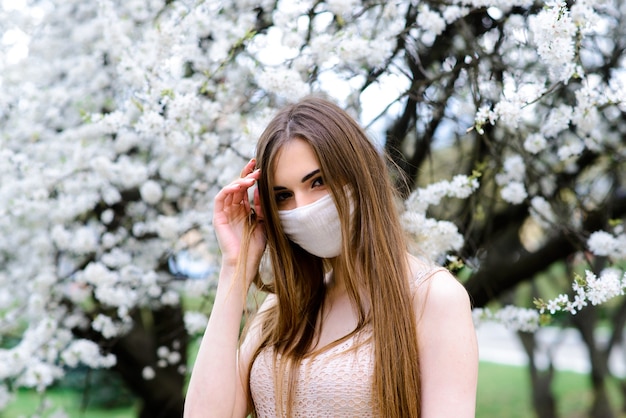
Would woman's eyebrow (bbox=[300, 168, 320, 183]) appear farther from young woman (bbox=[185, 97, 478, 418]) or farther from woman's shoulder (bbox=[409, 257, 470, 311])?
woman's shoulder (bbox=[409, 257, 470, 311])

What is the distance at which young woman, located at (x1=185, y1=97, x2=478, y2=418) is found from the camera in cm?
171

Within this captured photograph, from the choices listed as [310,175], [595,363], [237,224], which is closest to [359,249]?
[310,175]

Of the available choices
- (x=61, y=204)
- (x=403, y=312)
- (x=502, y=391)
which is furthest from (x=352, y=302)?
(x=502, y=391)

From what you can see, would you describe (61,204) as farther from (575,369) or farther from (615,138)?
(575,369)

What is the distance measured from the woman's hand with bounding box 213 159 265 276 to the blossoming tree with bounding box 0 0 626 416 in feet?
1.52

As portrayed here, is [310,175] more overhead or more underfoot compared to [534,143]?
more underfoot

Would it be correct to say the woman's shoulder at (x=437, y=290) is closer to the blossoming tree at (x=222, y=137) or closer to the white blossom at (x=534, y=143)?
the blossoming tree at (x=222, y=137)

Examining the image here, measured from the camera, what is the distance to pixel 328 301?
2.09 m

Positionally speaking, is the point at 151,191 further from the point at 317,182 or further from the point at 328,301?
the point at 317,182

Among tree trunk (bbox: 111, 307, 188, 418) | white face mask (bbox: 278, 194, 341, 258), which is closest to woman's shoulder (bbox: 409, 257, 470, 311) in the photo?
white face mask (bbox: 278, 194, 341, 258)

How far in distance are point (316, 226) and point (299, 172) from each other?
148 millimetres

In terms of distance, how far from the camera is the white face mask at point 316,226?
185 cm

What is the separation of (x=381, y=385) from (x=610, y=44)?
2.83 m

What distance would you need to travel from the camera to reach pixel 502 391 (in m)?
11.2
